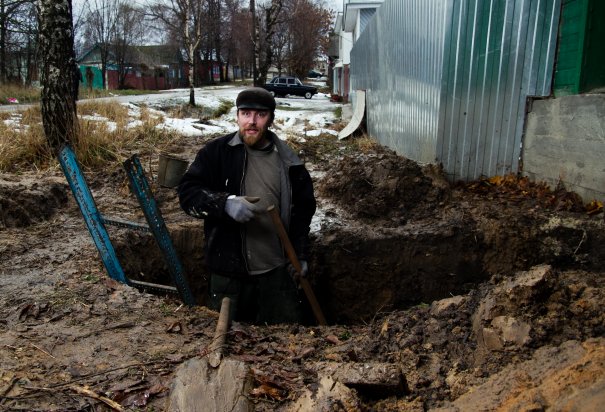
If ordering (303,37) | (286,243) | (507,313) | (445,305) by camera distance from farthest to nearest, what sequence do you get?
(303,37)
(286,243)
(445,305)
(507,313)

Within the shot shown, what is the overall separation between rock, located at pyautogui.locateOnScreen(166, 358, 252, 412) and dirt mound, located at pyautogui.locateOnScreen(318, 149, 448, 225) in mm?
3174

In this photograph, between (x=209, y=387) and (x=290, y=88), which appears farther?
(x=290, y=88)

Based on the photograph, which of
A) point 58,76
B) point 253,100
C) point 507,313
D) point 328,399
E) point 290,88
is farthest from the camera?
point 290,88

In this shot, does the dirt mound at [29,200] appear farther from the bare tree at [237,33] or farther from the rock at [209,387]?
the bare tree at [237,33]

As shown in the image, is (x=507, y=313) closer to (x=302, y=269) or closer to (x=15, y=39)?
(x=302, y=269)

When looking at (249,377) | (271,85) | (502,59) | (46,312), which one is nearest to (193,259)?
(46,312)

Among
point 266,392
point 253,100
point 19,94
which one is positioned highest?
point 19,94

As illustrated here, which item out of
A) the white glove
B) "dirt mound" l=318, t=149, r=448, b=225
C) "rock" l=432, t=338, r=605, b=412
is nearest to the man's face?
the white glove

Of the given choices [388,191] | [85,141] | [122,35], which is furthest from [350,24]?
[388,191]

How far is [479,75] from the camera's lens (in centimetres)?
527

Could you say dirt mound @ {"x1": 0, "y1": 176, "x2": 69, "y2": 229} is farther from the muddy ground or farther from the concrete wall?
the concrete wall

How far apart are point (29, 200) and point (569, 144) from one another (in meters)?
5.58

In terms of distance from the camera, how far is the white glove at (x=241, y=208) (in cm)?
299

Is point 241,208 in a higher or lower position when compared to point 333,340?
higher
